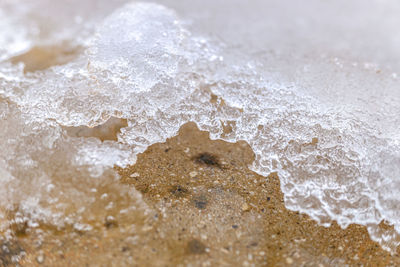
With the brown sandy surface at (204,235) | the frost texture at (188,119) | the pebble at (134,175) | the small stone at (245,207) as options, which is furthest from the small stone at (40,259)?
the small stone at (245,207)

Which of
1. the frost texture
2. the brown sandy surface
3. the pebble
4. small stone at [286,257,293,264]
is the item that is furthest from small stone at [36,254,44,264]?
small stone at [286,257,293,264]

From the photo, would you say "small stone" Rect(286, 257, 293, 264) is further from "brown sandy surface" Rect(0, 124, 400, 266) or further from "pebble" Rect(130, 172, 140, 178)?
"pebble" Rect(130, 172, 140, 178)

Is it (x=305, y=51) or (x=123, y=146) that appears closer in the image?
(x=123, y=146)

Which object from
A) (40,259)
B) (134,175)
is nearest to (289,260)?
(134,175)

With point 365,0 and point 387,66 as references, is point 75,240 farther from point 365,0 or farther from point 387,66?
point 365,0

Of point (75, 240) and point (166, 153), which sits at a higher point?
point (166, 153)

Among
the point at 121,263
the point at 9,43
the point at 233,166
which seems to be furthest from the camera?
the point at 9,43

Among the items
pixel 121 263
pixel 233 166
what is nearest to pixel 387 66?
pixel 233 166
